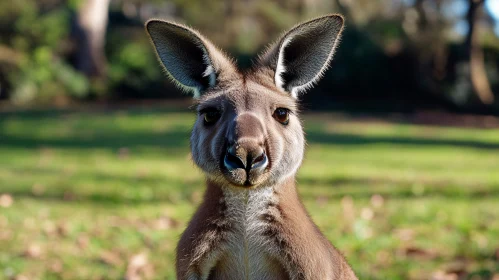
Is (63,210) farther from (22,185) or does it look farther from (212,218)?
(212,218)

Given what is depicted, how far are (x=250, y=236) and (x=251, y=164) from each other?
1.30 ft

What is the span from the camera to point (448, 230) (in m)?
5.87

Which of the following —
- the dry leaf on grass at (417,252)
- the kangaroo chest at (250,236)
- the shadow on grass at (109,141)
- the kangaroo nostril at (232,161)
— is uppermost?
the shadow on grass at (109,141)

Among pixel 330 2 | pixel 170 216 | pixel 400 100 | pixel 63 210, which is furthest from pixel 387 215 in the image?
pixel 330 2

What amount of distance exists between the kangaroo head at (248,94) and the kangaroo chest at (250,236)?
0.10m

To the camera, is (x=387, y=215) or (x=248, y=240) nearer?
(x=248, y=240)

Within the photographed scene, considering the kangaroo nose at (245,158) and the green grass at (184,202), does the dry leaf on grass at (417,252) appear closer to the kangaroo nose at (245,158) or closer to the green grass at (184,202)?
the green grass at (184,202)

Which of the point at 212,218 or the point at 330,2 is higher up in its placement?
the point at 330,2

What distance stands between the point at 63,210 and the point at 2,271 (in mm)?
1933

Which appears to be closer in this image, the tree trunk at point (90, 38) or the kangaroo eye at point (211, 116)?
the kangaroo eye at point (211, 116)

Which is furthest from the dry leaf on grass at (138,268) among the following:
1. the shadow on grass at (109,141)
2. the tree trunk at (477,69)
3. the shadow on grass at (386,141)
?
the tree trunk at (477,69)

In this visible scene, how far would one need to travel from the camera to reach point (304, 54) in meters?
2.92

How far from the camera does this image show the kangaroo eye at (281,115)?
2.72m

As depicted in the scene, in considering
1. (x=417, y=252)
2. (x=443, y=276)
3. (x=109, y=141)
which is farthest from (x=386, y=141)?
(x=443, y=276)
